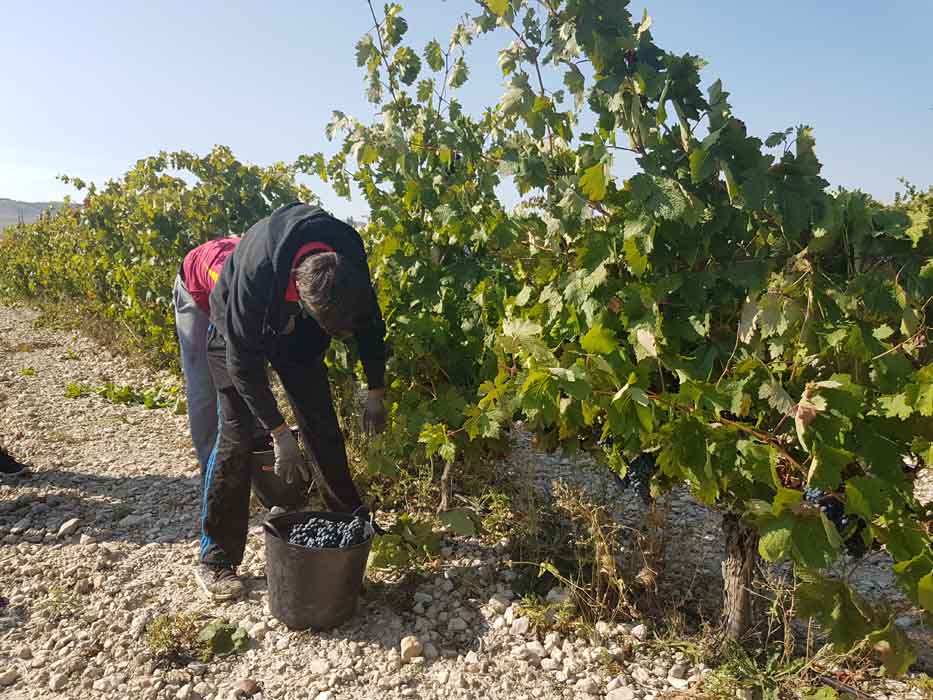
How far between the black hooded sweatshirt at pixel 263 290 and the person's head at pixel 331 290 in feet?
0.34

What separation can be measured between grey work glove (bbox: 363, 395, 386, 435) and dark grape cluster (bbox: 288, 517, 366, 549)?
0.44 metres

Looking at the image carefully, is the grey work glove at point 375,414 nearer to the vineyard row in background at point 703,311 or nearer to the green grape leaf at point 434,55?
the vineyard row in background at point 703,311

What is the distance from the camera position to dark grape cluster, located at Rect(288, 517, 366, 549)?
2.62 m

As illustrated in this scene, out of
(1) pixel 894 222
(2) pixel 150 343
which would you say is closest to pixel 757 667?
(1) pixel 894 222

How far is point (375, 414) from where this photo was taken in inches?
116

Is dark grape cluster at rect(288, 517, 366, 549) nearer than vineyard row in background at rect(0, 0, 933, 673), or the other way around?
vineyard row in background at rect(0, 0, 933, 673)

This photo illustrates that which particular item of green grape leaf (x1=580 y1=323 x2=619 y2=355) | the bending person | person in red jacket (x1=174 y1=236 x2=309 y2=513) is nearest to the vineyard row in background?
green grape leaf (x1=580 y1=323 x2=619 y2=355)

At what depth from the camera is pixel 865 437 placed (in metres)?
1.77

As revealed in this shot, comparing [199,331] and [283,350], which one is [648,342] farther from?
[199,331]

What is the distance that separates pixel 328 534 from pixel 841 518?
1790mm

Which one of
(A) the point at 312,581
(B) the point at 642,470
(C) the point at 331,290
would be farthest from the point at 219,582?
(B) the point at 642,470

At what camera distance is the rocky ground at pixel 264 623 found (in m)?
2.35

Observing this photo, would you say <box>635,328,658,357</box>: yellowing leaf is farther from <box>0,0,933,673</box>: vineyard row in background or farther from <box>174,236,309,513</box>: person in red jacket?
<box>174,236,309,513</box>: person in red jacket

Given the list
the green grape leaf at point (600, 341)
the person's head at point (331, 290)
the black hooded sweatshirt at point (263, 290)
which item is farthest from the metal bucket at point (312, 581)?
the green grape leaf at point (600, 341)
